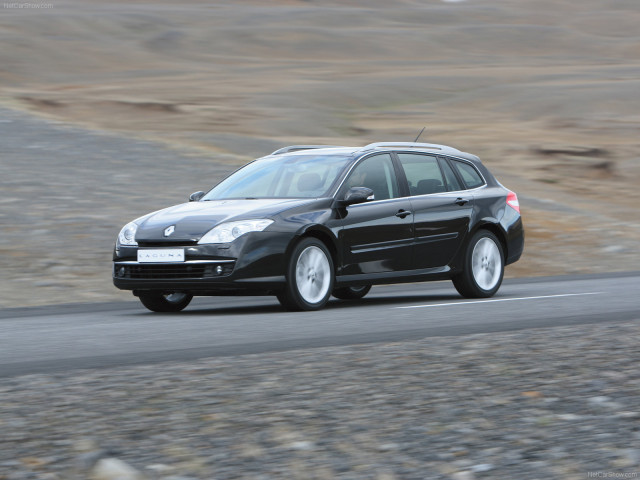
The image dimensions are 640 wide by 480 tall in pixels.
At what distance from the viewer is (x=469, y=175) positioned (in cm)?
1304

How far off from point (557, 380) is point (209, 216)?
4759 mm

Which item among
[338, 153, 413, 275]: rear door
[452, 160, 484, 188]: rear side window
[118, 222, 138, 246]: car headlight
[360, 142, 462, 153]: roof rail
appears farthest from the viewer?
[452, 160, 484, 188]: rear side window

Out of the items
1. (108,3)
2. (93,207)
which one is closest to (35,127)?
(93,207)

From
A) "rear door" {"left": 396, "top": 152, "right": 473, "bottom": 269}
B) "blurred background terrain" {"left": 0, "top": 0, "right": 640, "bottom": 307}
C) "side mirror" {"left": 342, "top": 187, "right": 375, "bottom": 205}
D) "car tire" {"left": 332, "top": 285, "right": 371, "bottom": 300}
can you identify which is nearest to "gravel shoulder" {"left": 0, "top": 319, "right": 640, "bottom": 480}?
"side mirror" {"left": 342, "top": 187, "right": 375, "bottom": 205}

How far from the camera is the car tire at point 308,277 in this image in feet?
34.4

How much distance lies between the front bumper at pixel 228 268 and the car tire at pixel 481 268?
2.70m

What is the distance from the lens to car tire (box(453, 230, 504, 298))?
1241cm

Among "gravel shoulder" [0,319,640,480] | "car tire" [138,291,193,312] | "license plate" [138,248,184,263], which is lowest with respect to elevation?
"gravel shoulder" [0,319,640,480]

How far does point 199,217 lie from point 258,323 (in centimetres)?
147

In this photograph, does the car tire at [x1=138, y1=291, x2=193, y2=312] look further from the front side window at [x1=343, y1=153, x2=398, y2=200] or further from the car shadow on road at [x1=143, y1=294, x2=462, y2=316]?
the front side window at [x1=343, y1=153, x2=398, y2=200]

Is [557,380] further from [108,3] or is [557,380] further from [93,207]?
[108,3]

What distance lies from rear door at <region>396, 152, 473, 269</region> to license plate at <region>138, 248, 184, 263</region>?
2.66 meters

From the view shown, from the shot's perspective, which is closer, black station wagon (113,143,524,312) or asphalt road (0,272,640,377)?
asphalt road (0,272,640,377)

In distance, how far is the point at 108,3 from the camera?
11275 cm
